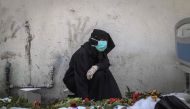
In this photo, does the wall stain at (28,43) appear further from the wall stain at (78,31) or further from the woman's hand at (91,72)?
the woman's hand at (91,72)

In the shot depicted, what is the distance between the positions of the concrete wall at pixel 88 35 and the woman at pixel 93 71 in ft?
2.53

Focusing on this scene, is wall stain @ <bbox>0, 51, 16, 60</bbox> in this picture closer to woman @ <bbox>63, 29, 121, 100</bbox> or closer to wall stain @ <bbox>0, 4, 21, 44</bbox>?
wall stain @ <bbox>0, 4, 21, 44</bbox>

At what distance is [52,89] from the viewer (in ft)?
23.6

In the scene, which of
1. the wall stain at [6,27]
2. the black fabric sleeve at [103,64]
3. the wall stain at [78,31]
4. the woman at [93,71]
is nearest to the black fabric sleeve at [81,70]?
the woman at [93,71]

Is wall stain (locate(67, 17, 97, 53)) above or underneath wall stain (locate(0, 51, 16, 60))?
above

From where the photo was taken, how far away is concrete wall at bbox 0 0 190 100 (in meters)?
6.97

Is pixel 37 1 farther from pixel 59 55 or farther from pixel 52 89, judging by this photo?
pixel 52 89

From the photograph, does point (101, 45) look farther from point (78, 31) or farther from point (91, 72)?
point (78, 31)

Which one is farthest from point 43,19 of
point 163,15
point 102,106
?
point 102,106

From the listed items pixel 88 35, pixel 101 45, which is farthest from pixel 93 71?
pixel 88 35

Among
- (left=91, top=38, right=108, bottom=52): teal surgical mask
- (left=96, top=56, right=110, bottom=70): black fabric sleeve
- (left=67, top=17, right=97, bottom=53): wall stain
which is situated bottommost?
(left=96, top=56, right=110, bottom=70): black fabric sleeve

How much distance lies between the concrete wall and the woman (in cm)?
77

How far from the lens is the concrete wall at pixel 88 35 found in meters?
6.97

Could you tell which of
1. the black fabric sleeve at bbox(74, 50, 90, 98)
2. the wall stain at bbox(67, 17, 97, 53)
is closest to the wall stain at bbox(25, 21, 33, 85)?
the wall stain at bbox(67, 17, 97, 53)
